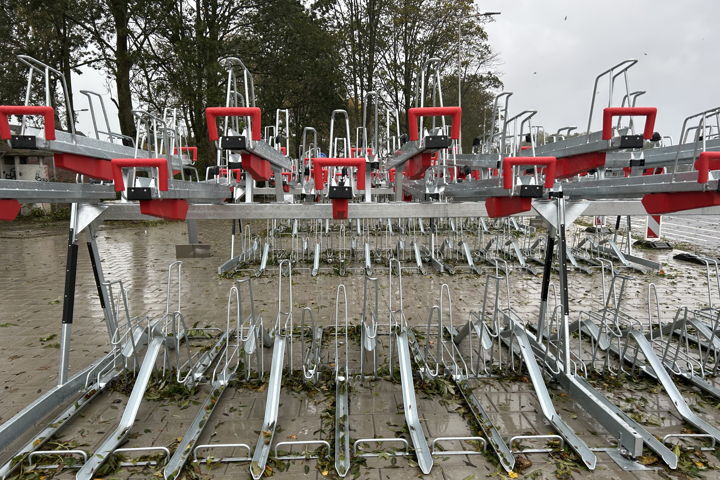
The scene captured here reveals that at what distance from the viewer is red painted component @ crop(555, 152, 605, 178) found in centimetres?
467

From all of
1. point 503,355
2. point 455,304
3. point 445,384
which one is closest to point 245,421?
point 445,384

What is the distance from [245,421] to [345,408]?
94 centimetres

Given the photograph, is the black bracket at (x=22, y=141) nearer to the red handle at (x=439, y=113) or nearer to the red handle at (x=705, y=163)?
the red handle at (x=439, y=113)

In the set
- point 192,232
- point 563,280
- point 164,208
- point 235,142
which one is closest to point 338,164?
point 235,142

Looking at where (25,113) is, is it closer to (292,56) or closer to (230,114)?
(230,114)

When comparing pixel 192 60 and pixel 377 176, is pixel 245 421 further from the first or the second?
pixel 192 60

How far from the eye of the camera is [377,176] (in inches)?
468

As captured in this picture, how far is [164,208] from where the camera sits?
12.8 ft

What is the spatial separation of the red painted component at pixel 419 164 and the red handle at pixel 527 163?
0.93 metres

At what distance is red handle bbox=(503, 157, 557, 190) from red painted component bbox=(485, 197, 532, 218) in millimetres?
209

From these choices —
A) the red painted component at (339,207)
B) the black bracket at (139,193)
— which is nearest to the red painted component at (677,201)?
the red painted component at (339,207)

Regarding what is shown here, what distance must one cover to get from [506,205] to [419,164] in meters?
1.07

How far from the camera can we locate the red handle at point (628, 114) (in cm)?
406

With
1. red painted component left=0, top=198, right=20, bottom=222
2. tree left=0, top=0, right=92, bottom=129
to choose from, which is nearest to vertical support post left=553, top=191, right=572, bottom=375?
red painted component left=0, top=198, right=20, bottom=222
